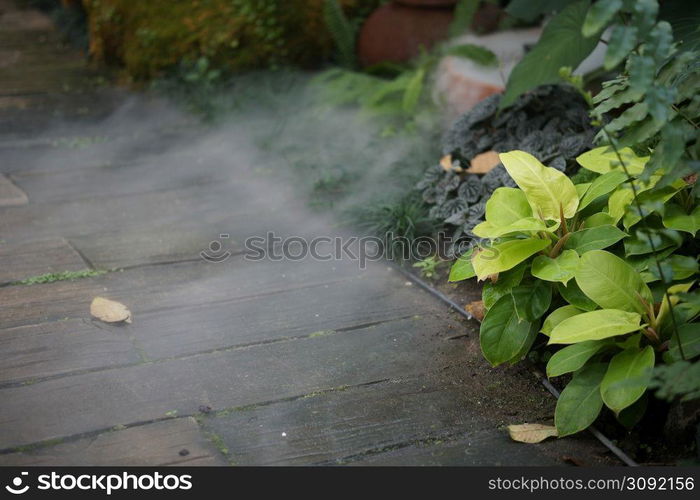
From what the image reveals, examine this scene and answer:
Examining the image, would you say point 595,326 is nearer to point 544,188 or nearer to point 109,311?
point 544,188

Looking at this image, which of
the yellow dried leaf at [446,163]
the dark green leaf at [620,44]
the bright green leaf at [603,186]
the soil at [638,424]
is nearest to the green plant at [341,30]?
the yellow dried leaf at [446,163]

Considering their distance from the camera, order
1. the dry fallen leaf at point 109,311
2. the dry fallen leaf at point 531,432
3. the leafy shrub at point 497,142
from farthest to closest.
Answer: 1. the leafy shrub at point 497,142
2. the dry fallen leaf at point 109,311
3. the dry fallen leaf at point 531,432

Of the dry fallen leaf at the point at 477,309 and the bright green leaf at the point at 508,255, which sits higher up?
the bright green leaf at the point at 508,255

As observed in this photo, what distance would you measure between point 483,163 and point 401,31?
7.45 feet

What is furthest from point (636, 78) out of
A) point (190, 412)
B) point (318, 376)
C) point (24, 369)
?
point (24, 369)

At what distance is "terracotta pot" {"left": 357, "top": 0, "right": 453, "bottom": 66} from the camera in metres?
5.65

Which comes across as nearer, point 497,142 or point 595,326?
point 595,326

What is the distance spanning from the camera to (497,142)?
393 cm

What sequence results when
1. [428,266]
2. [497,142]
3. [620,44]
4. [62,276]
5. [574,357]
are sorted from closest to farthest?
[620,44], [574,357], [62,276], [428,266], [497,142]

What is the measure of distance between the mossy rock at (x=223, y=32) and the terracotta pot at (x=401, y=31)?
0.42 meters

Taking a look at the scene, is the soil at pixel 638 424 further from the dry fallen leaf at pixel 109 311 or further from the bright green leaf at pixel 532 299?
the dry fallen leaf at pixel 109 311

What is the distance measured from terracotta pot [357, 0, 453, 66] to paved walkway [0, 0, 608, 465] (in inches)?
70.2

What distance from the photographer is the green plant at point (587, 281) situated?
7.55 feet

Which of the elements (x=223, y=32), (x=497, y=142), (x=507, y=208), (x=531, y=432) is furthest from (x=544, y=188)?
(x=223, y=32)
